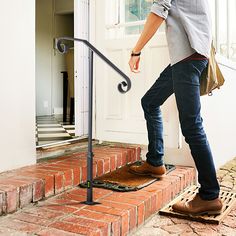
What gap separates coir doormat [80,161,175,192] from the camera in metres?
2.20

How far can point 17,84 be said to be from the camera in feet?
7.15

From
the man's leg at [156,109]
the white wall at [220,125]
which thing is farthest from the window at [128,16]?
the man's leg at [156,109]

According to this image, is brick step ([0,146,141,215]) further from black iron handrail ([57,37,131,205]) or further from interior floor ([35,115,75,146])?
interior floor ([35,115,75,146])

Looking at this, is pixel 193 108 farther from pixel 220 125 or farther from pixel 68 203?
pixel 220 125

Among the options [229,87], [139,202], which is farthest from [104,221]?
[229,87]

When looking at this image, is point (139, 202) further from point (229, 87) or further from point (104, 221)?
point (229, 87)

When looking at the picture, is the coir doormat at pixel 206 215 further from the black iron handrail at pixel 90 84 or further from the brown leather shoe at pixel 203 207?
the black iron handrail at pixel 90 84

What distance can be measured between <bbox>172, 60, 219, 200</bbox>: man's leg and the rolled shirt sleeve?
28cm

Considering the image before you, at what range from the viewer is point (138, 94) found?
289 centimetres

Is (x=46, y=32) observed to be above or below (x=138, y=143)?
above

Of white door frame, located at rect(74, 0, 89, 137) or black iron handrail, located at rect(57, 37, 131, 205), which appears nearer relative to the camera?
black iron handrail, located at rect(57, 37, 131, 205)

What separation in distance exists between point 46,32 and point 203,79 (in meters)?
6.07

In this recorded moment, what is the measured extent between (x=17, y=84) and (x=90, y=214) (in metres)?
0.97

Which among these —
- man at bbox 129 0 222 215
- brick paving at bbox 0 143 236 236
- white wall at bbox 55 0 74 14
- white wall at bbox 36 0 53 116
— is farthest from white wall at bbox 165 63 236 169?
white wall at bbox 55 0 74 14
